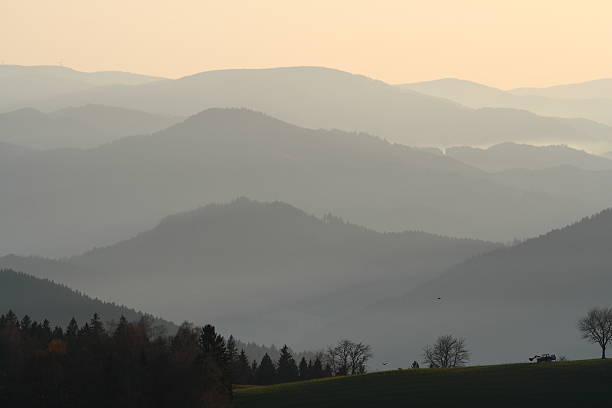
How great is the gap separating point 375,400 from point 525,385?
20.8m

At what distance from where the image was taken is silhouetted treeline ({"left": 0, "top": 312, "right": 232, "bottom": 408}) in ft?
478

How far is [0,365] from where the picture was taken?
552 feet

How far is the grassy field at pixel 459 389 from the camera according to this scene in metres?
159

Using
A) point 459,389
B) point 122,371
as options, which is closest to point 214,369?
point 122,371

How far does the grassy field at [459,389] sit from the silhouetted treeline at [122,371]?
13.1m

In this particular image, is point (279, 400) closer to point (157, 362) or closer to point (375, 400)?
point (375, 400)

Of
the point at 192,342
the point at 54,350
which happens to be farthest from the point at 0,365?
the point at 192,342

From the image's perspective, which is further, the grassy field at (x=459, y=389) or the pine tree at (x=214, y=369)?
the grassy field at (x=459, y=389)

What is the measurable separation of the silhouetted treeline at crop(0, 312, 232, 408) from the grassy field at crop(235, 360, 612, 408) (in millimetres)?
13130

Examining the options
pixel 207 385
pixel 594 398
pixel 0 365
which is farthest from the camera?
pixel 0 365

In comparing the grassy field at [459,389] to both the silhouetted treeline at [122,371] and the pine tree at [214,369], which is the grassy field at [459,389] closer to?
the pine tree at [214,369]

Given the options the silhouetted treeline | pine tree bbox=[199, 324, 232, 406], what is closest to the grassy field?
pine tree bbox=[199, 324, 232, 406]

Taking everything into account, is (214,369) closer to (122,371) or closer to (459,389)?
(122,371)

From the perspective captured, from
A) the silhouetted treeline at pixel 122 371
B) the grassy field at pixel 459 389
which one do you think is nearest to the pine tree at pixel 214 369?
the silhouetted treeline at pixel 122 371
